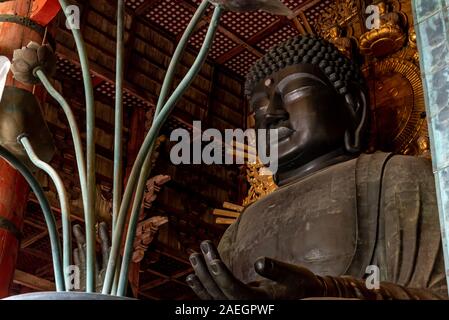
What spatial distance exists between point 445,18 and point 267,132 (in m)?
1.63

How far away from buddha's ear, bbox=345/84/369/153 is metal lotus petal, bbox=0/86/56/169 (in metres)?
1.70

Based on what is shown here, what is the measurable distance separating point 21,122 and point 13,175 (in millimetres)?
1794

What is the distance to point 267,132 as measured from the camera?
9.61ft

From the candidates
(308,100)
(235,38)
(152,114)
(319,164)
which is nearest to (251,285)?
(319,164)

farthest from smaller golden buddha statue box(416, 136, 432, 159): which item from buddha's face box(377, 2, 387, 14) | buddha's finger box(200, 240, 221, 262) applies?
buddha's finger box(200, 240, 221, 262)

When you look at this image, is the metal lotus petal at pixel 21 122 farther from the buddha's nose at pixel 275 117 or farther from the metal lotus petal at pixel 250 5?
the buddha's nose at pixel 275 117

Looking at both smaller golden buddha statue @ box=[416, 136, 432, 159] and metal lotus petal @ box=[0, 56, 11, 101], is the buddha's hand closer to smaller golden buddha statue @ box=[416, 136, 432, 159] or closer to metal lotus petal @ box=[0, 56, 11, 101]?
metal lotus petal @ box=[0, 56, 11, 101]

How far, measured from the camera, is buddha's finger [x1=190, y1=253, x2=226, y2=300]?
1.59 m

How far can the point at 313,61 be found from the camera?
9.91 feet

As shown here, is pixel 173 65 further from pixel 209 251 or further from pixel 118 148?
pixel 209 251

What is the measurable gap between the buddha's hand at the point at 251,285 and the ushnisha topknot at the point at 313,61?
1.42 metres

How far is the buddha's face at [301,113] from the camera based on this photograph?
2.85 m
